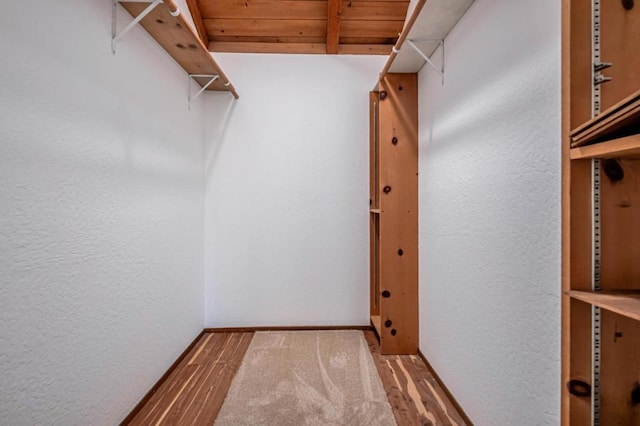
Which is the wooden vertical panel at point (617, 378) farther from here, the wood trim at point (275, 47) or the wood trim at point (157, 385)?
the wood trim at point (275, 47)

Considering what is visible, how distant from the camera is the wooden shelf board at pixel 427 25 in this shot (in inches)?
62.6

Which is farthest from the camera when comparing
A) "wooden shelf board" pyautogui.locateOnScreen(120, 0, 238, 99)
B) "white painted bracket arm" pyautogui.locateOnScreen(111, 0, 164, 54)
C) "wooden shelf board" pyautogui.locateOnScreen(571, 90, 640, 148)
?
"wooden shelf board" pyautogui.locateOnScreen(120, 0, 238, 99)

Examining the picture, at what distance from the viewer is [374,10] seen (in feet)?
8.95

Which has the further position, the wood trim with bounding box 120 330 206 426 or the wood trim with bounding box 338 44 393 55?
the wood trim with bounding box 338 44 393 55

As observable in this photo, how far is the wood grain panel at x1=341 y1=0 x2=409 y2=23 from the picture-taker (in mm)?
2691

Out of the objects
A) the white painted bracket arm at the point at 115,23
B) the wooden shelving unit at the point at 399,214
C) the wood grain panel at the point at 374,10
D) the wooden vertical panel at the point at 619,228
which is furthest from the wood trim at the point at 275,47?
the wooden vertical panel at the point at 619,228

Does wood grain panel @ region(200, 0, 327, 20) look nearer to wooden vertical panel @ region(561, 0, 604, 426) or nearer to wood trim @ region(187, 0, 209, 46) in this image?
wood trim @ region(187, 0, 209, 46)

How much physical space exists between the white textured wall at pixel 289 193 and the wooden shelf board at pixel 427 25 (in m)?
0.76

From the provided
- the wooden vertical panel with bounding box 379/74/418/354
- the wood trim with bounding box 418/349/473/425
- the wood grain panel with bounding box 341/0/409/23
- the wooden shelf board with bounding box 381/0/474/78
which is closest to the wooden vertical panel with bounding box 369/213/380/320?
the wooden vertical panel with bounding box 379/74/418/354

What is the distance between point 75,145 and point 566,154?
1638mm

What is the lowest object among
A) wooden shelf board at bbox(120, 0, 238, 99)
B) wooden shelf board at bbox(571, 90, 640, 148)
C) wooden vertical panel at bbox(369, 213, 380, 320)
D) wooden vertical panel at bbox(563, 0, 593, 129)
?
wooden vertical panel at bbox(369, 213, 380, 320)

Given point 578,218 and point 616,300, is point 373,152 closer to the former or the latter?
point 578,218

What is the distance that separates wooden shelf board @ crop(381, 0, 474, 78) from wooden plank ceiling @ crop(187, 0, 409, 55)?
0.79 metres

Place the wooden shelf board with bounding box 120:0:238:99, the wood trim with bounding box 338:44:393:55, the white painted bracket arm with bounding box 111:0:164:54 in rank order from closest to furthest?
the white painted bracket arm with bounding box 111:0:164:54, the wooden shelf board with bounding box 120:0:238:99, the wood trim with bounding box 338:44:393:55
